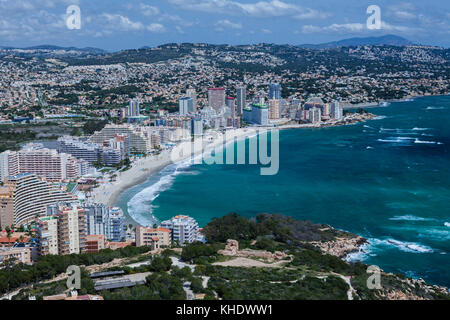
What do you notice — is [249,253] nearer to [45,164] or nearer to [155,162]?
[45,164]

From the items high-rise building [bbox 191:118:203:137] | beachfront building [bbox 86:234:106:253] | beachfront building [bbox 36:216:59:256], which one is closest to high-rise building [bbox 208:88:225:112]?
high-rise building [bbox 191:118:203:137]

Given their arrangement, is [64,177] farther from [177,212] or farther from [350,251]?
[350,251]

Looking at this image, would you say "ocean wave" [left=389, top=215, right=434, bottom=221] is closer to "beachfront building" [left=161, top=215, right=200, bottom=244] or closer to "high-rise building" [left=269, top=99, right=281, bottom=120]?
"beachfront building" [left=161, top=215, right=200, bottom=244]

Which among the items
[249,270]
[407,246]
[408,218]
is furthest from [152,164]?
[249,270]

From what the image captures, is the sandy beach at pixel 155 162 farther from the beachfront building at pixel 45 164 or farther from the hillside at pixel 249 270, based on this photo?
the hillside at pixel 249 270

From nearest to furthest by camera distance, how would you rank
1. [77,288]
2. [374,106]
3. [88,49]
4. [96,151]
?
[77,288] < [96,151] < [374,106] < [88,49]

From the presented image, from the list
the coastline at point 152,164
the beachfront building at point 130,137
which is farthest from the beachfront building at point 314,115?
the beachfront building at point 130,137
